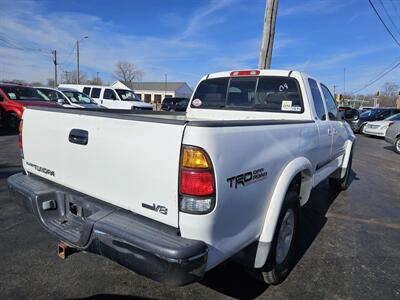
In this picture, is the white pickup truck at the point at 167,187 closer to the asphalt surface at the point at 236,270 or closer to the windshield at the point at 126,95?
the asphalt surface at the point at 236,270

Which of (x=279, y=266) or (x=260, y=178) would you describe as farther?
(x=279, y=266)

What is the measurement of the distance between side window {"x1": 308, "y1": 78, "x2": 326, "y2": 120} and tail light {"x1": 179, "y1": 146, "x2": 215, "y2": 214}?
2591mm

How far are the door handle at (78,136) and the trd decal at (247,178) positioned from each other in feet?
3.88

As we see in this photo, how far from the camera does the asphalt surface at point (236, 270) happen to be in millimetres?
2619

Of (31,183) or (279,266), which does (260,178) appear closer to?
(279,266)

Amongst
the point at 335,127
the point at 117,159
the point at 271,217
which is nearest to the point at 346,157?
the point at 335,127

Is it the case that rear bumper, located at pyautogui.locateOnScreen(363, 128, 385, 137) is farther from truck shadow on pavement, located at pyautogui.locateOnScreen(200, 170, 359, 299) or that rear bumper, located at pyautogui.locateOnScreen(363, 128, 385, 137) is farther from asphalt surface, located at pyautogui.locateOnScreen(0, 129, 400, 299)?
truck shadow on pavement, located at pyautogui.locateOnScreen(200, 170, 359, 299)

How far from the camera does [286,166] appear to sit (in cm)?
263

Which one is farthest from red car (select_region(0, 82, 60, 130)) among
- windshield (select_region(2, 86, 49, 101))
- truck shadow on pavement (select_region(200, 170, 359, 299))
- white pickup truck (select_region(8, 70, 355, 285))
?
truck shadow on pavement (select_region(200, 170, 359, 299))

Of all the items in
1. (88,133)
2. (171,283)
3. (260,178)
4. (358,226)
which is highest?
(88,133)

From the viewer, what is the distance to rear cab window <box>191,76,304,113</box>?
379cm

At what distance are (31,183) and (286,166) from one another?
7.70 feet

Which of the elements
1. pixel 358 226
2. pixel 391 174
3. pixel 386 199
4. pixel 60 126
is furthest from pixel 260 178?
pixel 391 174

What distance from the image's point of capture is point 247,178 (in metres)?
2.06
